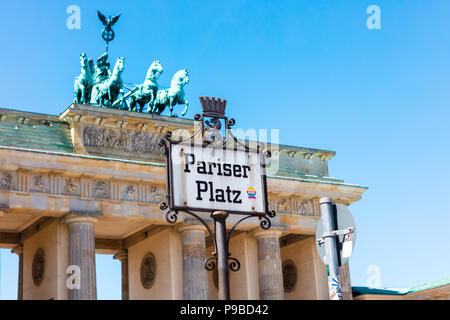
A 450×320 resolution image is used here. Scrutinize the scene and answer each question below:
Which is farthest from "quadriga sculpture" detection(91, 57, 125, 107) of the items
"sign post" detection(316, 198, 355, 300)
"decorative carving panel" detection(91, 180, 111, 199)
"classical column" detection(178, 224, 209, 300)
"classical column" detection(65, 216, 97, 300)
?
"sign post" detection(316, 198, 355, 300)

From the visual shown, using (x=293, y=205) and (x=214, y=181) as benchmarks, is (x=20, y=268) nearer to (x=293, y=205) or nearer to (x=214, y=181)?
(x=293, y=205)

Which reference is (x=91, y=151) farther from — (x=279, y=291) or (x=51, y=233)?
(x=279, y=291)

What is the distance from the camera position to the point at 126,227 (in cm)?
3859

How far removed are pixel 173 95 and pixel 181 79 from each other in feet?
3.24

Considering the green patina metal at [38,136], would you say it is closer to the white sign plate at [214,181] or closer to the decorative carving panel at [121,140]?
the decorative carving panel at [121,140]

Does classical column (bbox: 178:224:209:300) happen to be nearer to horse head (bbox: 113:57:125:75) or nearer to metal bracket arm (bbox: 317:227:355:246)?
horse head (bbox: 113:57:125:75)

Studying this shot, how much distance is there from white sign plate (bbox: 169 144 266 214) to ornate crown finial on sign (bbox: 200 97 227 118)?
24.8 inches

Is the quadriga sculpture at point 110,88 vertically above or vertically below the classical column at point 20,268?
above

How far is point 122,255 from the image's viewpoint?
41.3 metres

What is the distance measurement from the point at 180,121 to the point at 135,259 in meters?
8.18

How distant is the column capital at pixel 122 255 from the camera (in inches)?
1624

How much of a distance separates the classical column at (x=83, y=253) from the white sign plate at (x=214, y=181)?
25626mm

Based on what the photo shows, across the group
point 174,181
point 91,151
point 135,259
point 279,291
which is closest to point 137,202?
point 91,151

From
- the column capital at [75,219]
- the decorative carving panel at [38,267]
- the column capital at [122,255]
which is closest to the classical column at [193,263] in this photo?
the column capital at [75,219]
